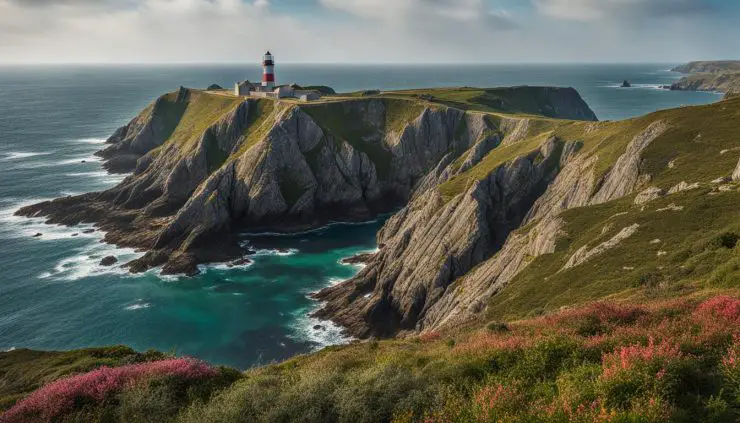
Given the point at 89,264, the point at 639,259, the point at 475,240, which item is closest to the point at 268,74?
the point at 89,264

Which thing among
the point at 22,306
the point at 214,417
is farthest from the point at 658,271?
the point at 22,306

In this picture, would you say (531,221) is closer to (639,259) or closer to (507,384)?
(639,259)

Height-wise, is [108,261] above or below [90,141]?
below

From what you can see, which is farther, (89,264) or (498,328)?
(89,264)

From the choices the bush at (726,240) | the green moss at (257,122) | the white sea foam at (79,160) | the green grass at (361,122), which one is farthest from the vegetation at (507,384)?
the white sea foam at (79,160)

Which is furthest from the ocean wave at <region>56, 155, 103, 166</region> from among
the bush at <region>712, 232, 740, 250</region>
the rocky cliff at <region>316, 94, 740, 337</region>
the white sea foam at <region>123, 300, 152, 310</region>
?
the bush at <region>712, 232, 740, 250</region>

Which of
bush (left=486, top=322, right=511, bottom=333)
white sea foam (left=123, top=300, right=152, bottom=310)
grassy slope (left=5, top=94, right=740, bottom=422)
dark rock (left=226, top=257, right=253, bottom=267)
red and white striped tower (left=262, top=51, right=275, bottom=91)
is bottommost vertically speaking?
A: white sea foam (left=123, top=300, right=152, bottom=310)

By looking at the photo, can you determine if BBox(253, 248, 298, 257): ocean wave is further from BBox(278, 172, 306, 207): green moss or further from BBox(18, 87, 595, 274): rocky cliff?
BBox(278, 172, 306, 207): green moss
